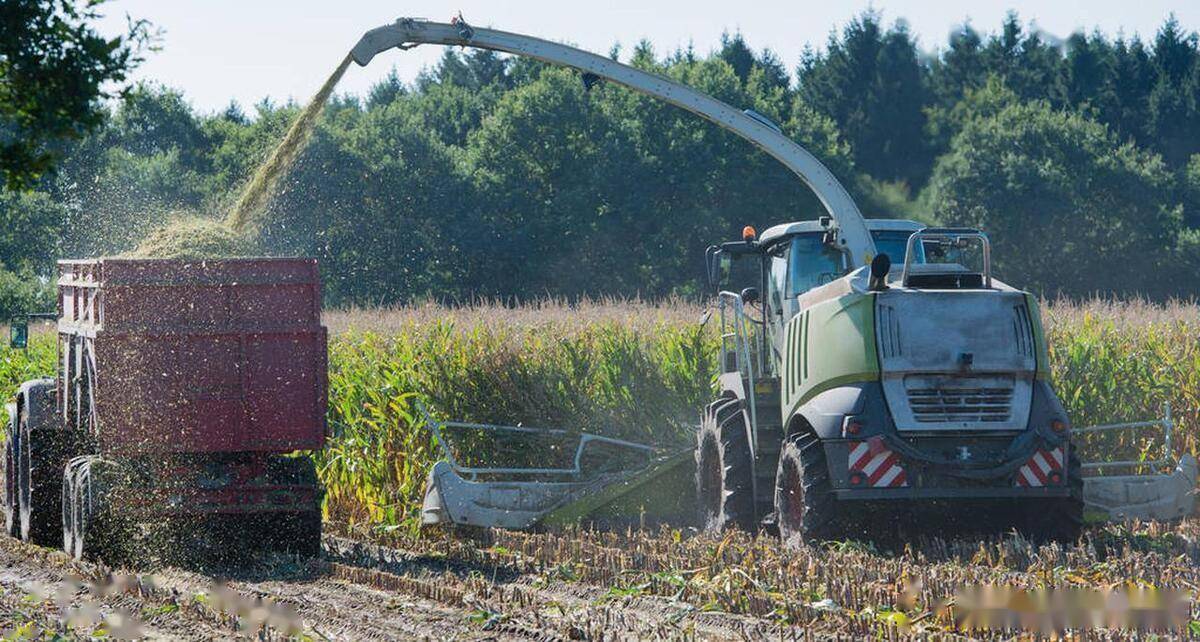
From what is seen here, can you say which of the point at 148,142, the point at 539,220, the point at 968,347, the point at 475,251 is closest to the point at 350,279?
the point at 475,251

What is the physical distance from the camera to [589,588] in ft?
28.7

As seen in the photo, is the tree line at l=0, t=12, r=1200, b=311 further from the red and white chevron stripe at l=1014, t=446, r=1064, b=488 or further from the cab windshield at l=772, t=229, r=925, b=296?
the red and white chevron stripe at l=1014, t=446, r=1064, b=488

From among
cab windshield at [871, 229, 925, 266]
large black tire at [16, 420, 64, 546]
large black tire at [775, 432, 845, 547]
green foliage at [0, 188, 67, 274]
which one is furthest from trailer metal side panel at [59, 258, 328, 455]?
green foliage at [0, 188, 67, 274]

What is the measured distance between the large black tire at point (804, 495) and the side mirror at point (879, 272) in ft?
3.48

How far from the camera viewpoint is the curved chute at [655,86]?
34.8 feet

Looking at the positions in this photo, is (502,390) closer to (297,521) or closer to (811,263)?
(297,521)

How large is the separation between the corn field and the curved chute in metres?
3.30

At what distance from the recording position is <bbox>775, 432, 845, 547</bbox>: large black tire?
30.4 ft

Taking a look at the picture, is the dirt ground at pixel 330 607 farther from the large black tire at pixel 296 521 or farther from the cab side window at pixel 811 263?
the cab side window at pixel 811 263

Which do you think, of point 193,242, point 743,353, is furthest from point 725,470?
point 193,242

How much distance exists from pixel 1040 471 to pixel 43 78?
613 cm

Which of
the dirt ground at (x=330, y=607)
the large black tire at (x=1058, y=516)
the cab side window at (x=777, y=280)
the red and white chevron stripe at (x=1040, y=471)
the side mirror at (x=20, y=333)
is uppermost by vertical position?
the cab side window at (x=777, y=280)

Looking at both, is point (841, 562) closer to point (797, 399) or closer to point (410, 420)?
point (797, 399)

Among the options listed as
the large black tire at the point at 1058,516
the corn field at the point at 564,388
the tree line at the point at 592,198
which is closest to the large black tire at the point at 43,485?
the corn field at the point at 564,388
